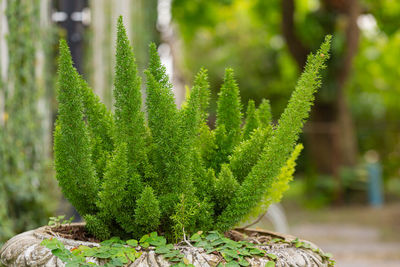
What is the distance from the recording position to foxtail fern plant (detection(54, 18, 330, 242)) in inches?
40.0

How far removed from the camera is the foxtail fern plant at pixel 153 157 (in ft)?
3.34

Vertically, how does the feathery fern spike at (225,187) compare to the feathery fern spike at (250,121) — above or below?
below

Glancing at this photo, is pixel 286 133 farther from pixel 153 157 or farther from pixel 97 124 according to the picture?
pixel 97 124

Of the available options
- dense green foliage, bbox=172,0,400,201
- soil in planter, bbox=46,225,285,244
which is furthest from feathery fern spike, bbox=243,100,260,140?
dense green foliage, bbox=172,0,400,201

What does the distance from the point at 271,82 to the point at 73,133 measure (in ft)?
34.7

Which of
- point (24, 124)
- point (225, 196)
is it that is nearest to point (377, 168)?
point (24, 124)

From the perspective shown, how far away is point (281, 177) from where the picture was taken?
1.29 metres

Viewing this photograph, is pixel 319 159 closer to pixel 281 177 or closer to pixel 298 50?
pixel 298 50

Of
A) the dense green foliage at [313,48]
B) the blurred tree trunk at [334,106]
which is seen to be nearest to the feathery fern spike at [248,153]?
the dense green foliage at [313,48]

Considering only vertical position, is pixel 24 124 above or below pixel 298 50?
below

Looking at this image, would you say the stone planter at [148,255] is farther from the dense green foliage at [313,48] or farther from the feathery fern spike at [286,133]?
the dense green foliage at [313,48]

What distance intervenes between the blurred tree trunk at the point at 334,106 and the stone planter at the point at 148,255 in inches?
268

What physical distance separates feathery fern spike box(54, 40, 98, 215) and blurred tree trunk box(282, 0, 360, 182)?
269 inches

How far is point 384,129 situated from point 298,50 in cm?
394
